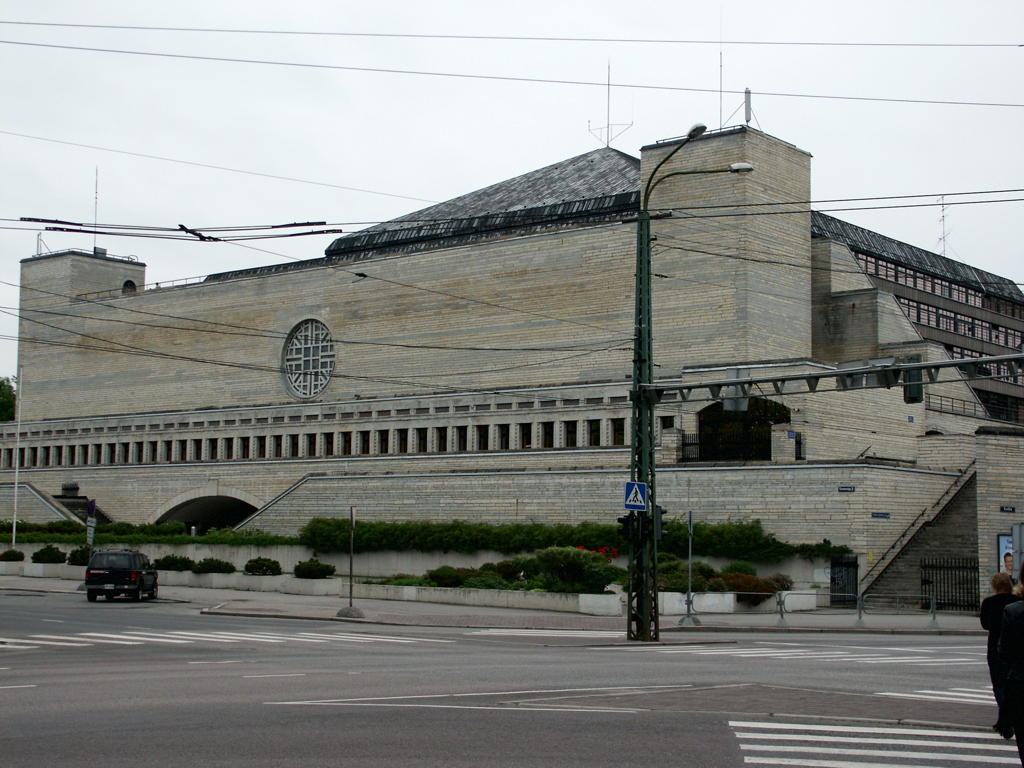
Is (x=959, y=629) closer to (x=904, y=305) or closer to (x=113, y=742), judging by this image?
(x=113, y=742)

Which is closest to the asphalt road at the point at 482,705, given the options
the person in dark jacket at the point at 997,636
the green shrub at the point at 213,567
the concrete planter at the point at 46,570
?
the person in dark jacket at the point at 997,636

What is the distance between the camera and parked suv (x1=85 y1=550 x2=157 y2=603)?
41.4 m

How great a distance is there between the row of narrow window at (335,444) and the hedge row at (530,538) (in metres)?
6.86

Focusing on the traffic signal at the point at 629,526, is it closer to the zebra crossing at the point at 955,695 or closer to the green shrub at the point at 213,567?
the zebra crossing at the point at 955,695

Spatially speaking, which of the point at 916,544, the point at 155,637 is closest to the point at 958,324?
the point at 916,544

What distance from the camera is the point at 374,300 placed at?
71438 millimetres

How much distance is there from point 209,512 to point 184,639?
52.7 meters

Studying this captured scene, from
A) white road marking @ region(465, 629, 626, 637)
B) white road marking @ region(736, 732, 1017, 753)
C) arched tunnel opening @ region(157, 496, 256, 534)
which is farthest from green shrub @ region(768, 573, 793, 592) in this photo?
arched tunnel opening @ region(157, 496, 256, 534)

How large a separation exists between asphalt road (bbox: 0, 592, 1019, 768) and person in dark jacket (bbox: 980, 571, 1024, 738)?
62 centimetres

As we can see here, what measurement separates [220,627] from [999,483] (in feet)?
86.4

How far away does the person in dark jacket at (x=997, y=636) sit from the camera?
10641 millimetres

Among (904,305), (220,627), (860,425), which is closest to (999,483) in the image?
(860,425)

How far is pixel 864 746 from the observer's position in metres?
11.8

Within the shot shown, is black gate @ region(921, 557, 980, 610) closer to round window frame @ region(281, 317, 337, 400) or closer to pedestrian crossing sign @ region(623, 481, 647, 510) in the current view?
pedestrian crossing sign @ region(623, 481, 647, 510)
